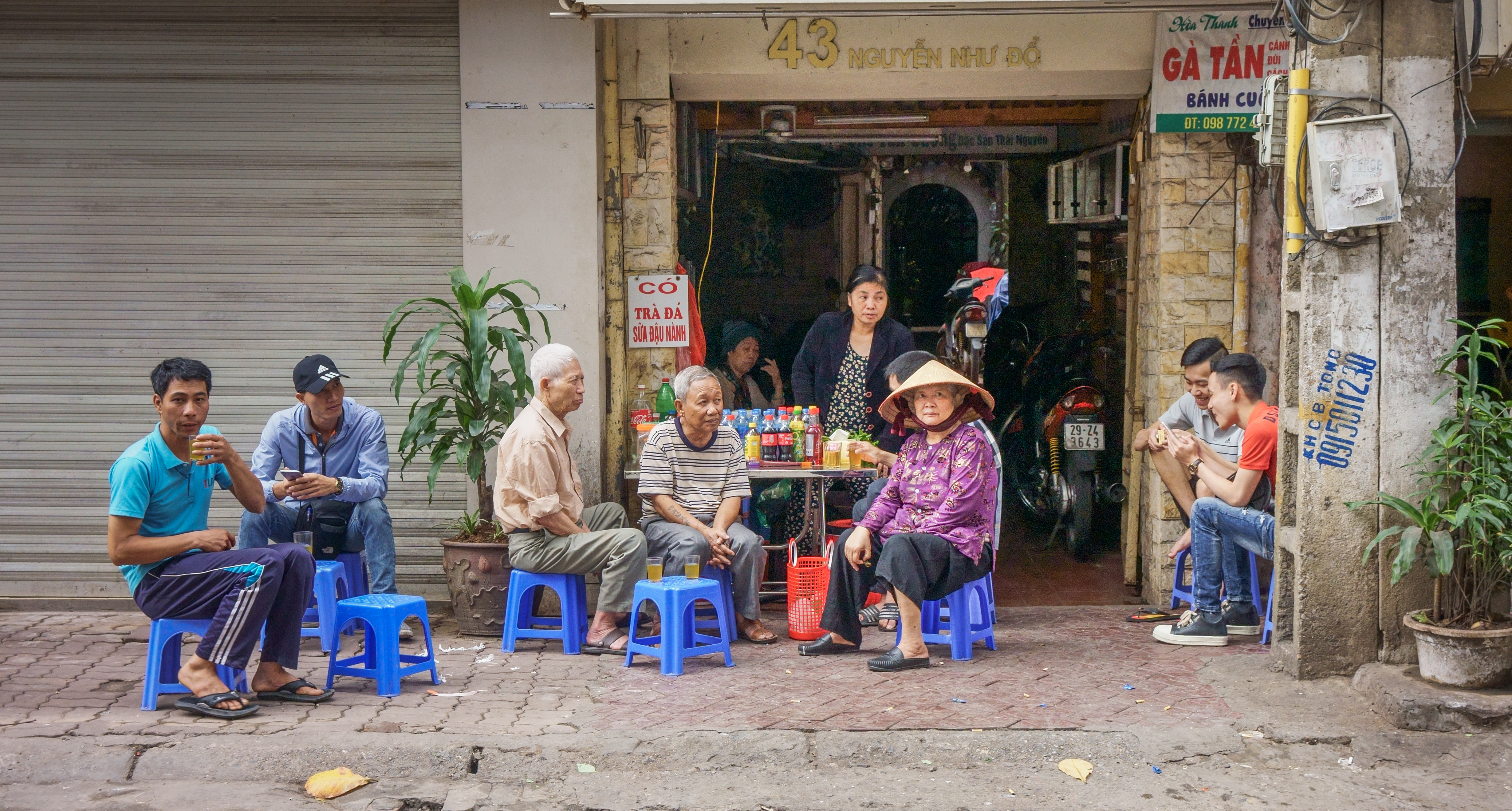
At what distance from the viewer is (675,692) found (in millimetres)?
5758

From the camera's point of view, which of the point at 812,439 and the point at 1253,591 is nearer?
the point at 1253,591

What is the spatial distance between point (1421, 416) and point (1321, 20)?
66.2 inches

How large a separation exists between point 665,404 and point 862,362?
→ 44.9 inches

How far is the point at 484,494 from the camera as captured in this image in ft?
23.6

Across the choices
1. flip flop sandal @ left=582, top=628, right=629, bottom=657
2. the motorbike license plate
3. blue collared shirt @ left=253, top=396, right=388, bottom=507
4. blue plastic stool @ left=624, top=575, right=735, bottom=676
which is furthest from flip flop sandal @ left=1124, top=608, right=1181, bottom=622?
blue collared shirt @ left=253, top=396, right=388, bottom=507

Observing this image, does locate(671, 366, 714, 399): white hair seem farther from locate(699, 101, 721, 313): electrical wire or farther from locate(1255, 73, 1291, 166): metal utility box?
locate(1255, 73, 1291, 166): metal utility box

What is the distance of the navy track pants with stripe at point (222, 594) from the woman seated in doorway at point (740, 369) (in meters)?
4.10

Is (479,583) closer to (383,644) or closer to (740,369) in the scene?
(383,644)

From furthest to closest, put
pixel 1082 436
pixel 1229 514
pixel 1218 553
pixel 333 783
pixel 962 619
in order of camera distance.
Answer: pixel 1082 436
pixel 1218 553
pixel 1229 514
pixel 962 619
pixel 333 783

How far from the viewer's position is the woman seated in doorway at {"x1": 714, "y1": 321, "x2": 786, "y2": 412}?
30.0 ft

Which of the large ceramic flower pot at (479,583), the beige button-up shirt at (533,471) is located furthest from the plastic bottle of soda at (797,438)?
the large ceramic flower pot at (479,583)

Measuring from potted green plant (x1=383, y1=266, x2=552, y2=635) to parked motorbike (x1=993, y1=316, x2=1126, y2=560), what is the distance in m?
3.65

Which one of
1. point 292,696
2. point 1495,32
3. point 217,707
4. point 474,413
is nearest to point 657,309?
point 474,413

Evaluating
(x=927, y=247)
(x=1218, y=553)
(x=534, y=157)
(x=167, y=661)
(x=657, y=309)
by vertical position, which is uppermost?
(x=534, y=157)
